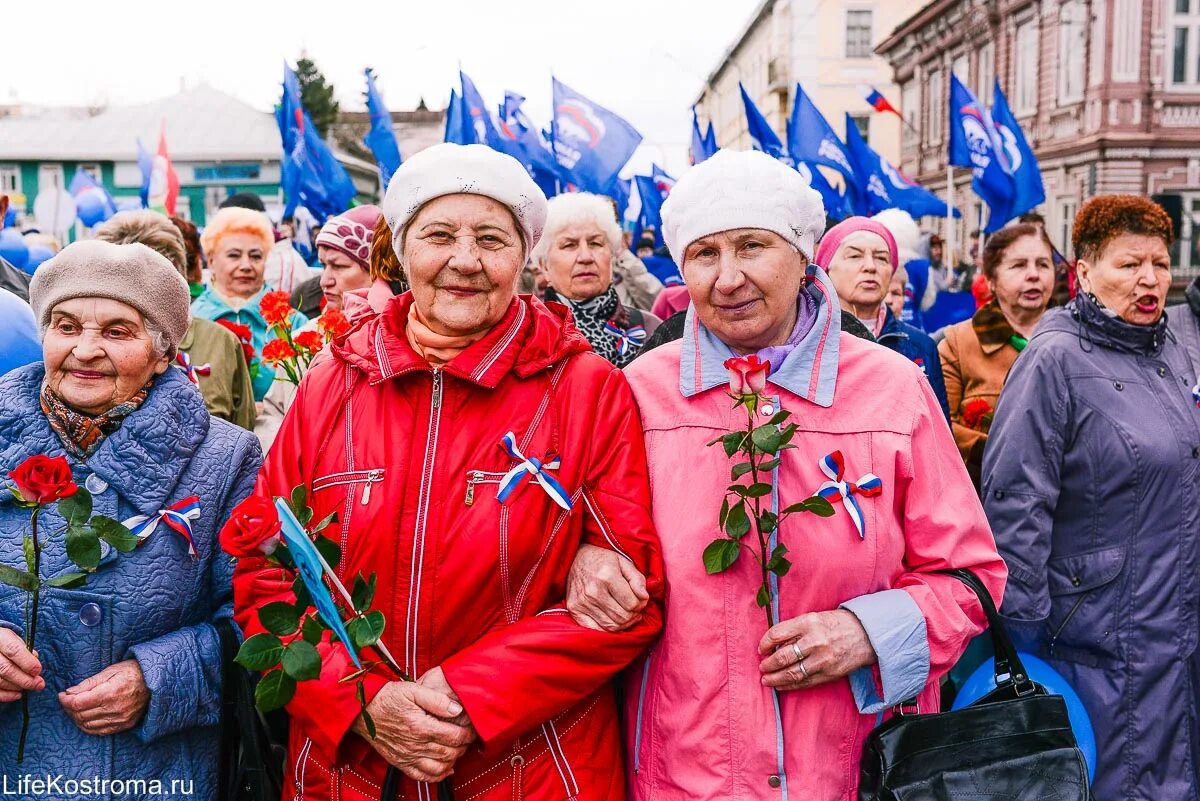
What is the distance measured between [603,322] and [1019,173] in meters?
6.55

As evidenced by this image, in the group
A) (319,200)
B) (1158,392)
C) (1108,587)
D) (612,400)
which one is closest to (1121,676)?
(1108,587)

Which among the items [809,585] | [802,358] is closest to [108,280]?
[802,358]

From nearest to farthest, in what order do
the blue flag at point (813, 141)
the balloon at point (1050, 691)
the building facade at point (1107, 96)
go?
the balloon at point (1050, 691) < the blue flag at point (813, 141) < the building facade at point (1107, 96)

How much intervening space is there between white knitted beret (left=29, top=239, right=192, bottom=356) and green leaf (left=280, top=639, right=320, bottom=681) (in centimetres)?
106

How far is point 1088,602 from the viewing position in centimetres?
337

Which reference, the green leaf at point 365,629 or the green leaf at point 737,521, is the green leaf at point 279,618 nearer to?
the green leaf at point 365,629

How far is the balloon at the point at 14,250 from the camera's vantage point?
634 centimetres

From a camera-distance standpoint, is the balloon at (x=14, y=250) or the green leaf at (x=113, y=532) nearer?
the green leaf at (x=113, y=532)

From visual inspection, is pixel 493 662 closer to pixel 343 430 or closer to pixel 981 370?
pixel 343 430

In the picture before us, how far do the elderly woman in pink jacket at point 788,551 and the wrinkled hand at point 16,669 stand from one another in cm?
117

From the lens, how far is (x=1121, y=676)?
3.37 m

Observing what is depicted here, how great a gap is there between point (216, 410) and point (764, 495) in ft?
8.46

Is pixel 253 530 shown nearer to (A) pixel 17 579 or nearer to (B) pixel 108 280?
(A) pixel 17 579

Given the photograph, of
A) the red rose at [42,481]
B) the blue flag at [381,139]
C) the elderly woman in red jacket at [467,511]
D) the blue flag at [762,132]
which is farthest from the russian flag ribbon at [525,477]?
the blue flag at [762,132]
